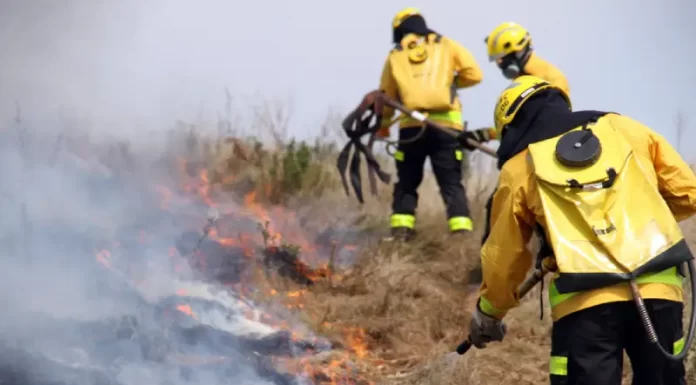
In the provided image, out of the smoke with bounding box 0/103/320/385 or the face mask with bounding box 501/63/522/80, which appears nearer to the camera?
the smoke with bounding box 0/103/320/385

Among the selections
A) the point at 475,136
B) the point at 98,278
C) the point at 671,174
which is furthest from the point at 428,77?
the point at 671,174

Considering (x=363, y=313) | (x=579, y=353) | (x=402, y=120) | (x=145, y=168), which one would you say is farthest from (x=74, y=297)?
(x=402, y=120)

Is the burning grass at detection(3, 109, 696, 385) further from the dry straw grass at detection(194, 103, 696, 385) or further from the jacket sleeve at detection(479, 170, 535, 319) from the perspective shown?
the jacket sleeve at detection(479, 170, 535, 319)

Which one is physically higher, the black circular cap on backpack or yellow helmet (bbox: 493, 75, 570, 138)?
yellow helmet (bbox: 493, 75, 570, 138)

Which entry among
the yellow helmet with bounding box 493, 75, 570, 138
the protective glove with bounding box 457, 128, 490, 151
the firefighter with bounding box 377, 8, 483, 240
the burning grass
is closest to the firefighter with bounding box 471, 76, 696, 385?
the yellow helmet with bounding box 493, 75, 570, 138

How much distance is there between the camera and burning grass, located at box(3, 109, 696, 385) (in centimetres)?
447

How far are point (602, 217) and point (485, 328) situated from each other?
2.36 feet

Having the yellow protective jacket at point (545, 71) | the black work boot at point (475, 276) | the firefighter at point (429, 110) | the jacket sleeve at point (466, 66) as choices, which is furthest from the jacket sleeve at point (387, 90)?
the black work boot at point (475, 276)

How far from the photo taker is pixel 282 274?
5836 mm

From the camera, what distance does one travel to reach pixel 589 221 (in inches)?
109

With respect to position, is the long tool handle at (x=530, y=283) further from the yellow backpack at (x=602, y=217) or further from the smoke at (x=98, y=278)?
the smoke at (x=98, y=278)

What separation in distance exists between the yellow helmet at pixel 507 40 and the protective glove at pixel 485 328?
312cm

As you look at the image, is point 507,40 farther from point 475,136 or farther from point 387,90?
point 387,90

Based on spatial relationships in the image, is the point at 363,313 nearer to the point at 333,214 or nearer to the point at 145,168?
the point at 333,214
